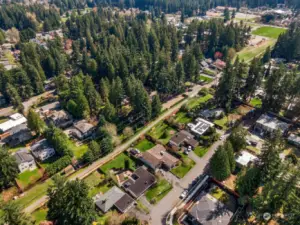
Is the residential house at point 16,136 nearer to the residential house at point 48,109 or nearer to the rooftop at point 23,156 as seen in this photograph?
the rooftop at point 23,156

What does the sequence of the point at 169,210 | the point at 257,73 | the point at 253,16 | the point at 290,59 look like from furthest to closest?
1. the point at 253,16
2. the point at 290,59
3. the point at 257,73
4. the point at 169,210

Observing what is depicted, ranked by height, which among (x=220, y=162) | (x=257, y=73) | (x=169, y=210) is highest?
(x=257, y=73)

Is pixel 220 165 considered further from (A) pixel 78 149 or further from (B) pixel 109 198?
(A) pixel 78 149

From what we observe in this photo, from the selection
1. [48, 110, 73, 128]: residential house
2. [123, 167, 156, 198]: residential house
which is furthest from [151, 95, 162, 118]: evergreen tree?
[48, 110, 73, 128]: residential house

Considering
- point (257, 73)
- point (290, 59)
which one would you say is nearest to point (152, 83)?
point (257, 73)

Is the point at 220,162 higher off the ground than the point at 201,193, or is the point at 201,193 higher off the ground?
the point at 220,162

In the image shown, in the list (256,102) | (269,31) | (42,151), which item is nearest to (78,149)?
(42,151)

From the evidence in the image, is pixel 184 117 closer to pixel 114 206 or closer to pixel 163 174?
pixel 163 174
